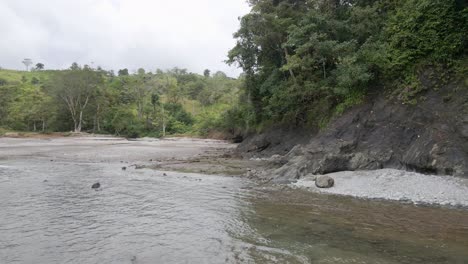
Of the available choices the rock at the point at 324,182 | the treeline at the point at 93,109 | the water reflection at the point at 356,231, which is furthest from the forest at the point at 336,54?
the treeline at the point at 93,109

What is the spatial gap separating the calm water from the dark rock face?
437 cm

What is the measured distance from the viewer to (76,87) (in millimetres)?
83750

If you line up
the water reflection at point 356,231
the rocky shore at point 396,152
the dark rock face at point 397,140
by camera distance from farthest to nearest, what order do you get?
the dark rock face at point 397,140, the rocky shore at point 396,152, the water reflection at point 356,231

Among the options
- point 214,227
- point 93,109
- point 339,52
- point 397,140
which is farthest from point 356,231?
point 93,109

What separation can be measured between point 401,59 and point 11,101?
100343 millimetres

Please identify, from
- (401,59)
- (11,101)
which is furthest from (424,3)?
(11,101)

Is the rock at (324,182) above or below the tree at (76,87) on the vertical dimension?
below

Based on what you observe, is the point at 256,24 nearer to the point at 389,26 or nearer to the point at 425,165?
the point at 389,26

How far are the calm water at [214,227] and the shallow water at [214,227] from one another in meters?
0.03

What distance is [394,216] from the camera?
12.6 metres

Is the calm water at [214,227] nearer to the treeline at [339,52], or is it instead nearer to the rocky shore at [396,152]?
the rocky shore at [396,152]

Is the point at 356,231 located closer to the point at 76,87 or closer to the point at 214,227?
the point at 214,227

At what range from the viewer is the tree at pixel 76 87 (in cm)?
8262

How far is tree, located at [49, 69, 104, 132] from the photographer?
8262cm
